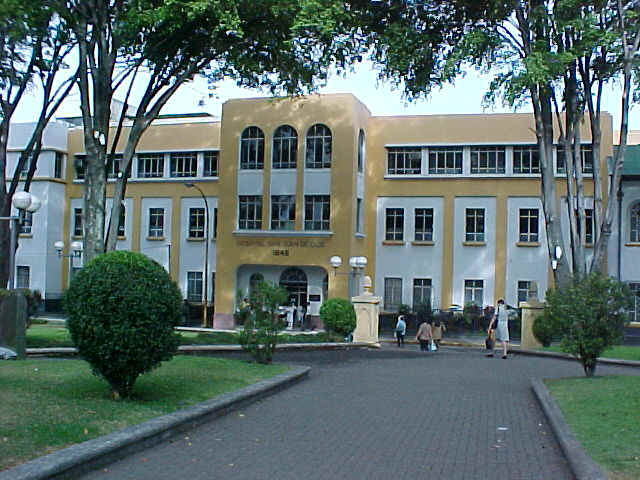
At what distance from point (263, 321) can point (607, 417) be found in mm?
7485

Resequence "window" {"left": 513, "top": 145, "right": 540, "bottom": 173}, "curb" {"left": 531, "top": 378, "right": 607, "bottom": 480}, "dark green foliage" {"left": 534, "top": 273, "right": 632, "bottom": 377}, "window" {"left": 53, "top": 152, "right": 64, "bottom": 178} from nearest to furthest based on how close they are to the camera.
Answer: "curb" {"left": 531, "top": 378, "right": 607, "bottom": 480}, "dark green foliage" {"left": 534, "top": 273, "right": 632, "bottom": 377}, "window" {"left": 513, "top": 145, "right": 540, "bottom": 173}, "window" {"left": 53, "top": 152, "right": 64, "bottom": 178}

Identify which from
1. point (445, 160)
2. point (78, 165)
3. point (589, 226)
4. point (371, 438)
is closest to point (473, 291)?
point (589, 226)

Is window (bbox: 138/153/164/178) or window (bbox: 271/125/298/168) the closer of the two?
window (bbox: 271/125/298/168)

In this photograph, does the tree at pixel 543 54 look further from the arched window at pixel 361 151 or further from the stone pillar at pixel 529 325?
the arched window at pixel 361 151

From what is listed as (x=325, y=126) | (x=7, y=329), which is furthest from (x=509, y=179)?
(x=7, y=329)

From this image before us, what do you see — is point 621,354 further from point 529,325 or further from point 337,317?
point 337,317

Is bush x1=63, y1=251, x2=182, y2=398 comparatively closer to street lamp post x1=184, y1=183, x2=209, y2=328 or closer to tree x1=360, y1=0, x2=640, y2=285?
tree x1=360, y1=0, x2=640, y2=285

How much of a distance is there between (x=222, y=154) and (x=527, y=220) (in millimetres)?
15335

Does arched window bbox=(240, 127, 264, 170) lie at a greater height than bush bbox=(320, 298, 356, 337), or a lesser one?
greater

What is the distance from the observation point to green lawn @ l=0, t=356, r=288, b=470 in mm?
7762

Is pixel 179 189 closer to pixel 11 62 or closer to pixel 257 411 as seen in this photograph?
pixel 11 62

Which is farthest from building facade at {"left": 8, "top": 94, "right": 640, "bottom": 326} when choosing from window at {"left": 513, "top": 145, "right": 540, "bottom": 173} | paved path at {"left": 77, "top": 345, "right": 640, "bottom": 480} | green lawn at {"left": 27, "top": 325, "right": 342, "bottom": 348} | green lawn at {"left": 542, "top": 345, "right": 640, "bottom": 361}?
paved path at {"left": 77, "top": 345, "right": 640, "bottom": 480}

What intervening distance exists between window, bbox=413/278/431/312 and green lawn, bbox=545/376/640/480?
25.0m

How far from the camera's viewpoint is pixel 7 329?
49.0 ft
